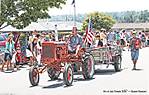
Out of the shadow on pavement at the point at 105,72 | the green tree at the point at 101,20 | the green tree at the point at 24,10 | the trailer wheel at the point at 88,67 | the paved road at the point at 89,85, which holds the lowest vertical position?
the paved road at the point at 89,85

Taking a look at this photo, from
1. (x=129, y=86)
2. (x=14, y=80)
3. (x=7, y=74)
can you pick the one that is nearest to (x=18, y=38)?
(x=7, y=74)

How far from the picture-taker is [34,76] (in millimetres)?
15750

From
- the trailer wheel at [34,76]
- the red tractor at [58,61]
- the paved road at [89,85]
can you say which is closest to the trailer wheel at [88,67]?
the red tractor at [58,61]

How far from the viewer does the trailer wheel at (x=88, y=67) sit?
55.0 ft

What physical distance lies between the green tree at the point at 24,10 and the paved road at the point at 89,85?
66.3ft

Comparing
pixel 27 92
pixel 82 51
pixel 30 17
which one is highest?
pixel 30 17

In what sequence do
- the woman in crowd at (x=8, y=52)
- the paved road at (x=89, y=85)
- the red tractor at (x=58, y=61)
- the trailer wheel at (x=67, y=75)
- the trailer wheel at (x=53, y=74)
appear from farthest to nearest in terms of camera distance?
the woman in crowd at (x=8, y=52)
the trailer wheel at (x=53, y=74)
the red tractor at (x=58, y=61)
the trailer wheel at (x=67, y=75)
the paved road at (x=89, y=85)

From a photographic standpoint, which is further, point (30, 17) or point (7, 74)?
point (30, 17)

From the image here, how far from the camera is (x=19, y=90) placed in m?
14.7

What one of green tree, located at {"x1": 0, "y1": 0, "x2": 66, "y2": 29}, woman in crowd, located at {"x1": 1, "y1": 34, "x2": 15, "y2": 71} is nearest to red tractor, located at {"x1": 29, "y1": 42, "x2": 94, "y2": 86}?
woman in crowd, located at {"x1": 1, "y1": 34, "x2": 15, "y2": 71}

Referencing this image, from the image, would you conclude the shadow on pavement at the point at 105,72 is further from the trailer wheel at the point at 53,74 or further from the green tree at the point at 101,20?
the green tree at the point at 101,20

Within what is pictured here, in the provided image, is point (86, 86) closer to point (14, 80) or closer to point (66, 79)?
point (66, 79)

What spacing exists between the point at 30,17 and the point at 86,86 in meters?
25.5

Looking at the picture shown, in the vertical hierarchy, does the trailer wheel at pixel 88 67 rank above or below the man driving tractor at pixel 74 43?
below
